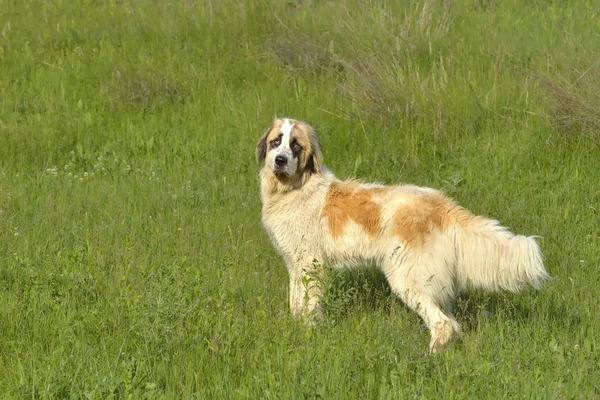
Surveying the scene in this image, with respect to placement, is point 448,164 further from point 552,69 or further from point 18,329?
point 18,329

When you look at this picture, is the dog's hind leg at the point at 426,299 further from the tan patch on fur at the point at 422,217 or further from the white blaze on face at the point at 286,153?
the white blaze on face at the point at 286,153

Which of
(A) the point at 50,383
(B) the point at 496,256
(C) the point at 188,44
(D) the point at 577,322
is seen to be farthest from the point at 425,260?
(C) the point at 188,44

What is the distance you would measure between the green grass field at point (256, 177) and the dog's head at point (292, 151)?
30.4 inches

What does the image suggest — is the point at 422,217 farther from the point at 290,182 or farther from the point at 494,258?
the point at 290,182

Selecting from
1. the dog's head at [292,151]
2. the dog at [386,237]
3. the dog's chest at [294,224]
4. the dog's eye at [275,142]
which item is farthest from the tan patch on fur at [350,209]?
the dog's eye at [275,142]

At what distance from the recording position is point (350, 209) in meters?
5.87

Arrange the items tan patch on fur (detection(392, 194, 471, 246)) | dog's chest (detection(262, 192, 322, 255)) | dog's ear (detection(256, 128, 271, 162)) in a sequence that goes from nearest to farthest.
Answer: tan patch on fur (detection(392, 194, 471, 246)) → dog's chest (detection(262, 192, 322, 255)) → dog's ear (detection(256, 128, 271, 162))

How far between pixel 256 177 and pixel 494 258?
3580mm

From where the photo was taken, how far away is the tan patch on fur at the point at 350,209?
5680mm

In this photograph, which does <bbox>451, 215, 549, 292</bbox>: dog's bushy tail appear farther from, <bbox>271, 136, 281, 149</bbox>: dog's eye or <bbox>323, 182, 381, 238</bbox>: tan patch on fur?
<bbox>271, 136, 281, 149</bbox>: dog's eye

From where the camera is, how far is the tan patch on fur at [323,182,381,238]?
5.68m

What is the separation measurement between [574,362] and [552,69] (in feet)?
17.4

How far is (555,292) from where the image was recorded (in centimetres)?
582

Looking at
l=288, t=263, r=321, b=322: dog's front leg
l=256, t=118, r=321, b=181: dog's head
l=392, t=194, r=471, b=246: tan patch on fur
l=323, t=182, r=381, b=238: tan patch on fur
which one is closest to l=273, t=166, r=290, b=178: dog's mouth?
l=256, t=118, r=321, b=181: dog's head
